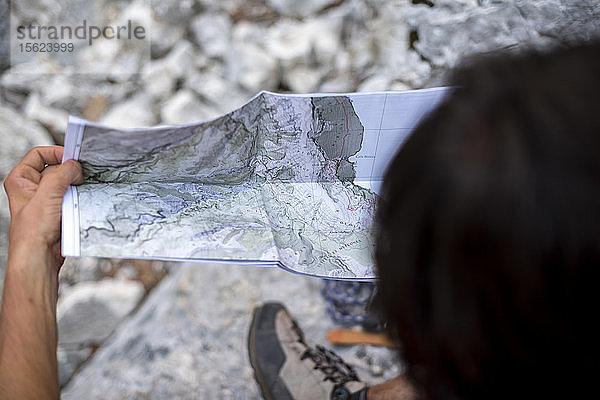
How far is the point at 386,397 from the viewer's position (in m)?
0.83

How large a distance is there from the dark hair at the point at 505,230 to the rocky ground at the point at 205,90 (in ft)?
2.47

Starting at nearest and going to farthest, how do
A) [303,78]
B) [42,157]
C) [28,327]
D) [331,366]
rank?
[28,327] < [42,157] < [331,366] < [303,78]

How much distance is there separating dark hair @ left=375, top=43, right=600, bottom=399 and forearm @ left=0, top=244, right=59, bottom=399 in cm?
52

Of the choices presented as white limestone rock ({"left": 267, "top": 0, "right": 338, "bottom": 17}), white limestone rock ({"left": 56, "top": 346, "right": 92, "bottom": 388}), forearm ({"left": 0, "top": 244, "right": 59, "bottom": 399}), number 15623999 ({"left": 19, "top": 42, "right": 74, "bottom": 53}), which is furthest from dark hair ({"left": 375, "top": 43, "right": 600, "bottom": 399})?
number 15623999 ({"left": 19, "top": 42, "right": 74, "bottom": 53})

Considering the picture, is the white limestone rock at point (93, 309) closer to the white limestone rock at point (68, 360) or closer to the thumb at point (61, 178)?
the white limestone rock at point (68, 360)

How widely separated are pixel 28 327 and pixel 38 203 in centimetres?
18

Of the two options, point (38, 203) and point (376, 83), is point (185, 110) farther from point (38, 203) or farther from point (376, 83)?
point (38, 203)

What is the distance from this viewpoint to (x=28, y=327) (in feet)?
2.06

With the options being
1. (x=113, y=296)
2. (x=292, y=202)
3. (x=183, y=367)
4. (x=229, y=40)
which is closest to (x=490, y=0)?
(x=292, y=202)

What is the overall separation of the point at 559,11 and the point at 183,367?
1.23m

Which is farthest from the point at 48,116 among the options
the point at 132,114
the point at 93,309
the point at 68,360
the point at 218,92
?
the point at 68,360

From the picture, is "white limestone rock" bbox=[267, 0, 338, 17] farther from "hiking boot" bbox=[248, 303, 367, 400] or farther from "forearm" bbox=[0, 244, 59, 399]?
"forearm" bbox=[0, 244, 59, 399]

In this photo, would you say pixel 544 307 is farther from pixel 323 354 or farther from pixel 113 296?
pixel 113 296

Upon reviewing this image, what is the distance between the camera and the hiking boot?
0.94 metres
